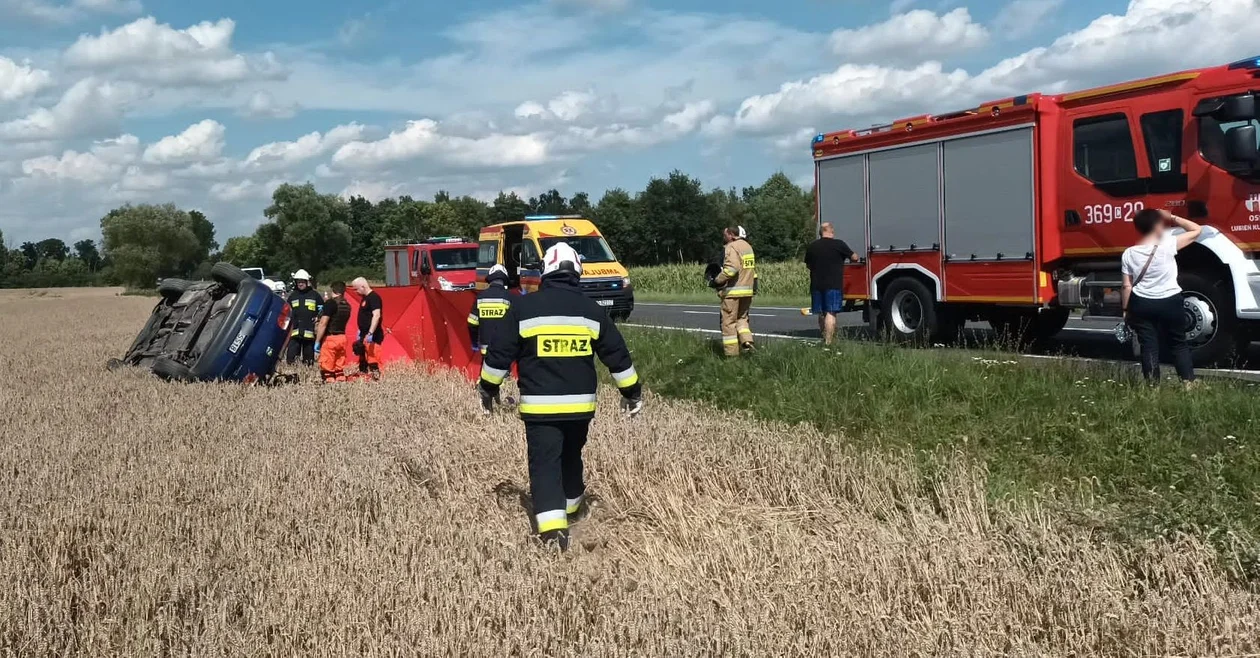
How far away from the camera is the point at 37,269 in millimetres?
120062

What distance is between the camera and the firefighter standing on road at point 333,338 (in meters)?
13.2

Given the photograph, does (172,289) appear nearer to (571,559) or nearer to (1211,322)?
(571,559)

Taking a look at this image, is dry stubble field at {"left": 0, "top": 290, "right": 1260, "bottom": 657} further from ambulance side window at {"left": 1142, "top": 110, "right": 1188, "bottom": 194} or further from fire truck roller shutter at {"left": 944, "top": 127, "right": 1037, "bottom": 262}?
fire truck roller shutter at {"left": 944, "top": 127, "right": 1037, "bottom": 262}

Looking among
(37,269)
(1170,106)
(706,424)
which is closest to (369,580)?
(706,424)

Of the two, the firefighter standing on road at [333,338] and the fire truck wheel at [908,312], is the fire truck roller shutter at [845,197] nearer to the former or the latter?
the fire truck wheel at [908,312]

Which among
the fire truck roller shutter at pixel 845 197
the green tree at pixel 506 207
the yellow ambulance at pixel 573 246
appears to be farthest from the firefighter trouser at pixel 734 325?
the green tree at pixel 506 207

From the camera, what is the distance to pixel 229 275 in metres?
14.5

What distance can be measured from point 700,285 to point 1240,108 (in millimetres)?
32341

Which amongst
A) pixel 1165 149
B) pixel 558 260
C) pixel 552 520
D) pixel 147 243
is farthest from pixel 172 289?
pixel 147 243

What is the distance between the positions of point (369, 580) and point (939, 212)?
36.1ft

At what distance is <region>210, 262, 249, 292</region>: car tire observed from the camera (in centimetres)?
1439

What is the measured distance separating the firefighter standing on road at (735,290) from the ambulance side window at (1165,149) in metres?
4.28

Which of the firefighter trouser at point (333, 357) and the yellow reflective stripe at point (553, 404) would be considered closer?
the yellow reflective stripe at point (553, 404)

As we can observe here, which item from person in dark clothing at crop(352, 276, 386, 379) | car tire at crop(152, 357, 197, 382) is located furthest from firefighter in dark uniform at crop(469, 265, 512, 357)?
car tire at crop(152, 357, 197, 382)
